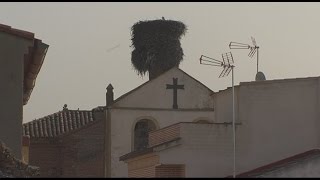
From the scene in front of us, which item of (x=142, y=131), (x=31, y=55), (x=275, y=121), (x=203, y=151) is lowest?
(x=203, y=151)

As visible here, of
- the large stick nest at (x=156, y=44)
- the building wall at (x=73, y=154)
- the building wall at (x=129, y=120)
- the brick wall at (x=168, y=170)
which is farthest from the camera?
the large stick nest at (x=156, y=44)

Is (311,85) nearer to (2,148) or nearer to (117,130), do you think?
(2,148)

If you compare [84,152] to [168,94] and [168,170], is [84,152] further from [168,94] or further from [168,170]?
[168,170]

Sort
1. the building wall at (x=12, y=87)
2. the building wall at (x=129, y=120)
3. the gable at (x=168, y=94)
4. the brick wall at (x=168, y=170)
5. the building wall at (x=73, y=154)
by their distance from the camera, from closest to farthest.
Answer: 1. the building wall at (x=12, y=87)
2. the brick wall at (x=168, y=170)
3. the building wall at (x=129, y=120)
4. the building wall at (x=73, y=154)
5. the gable at (x=168, y=94)

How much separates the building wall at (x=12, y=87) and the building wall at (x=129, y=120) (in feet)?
76.1

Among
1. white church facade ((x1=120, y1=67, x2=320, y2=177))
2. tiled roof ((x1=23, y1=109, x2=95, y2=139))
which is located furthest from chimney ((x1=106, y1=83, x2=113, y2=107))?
white church facade ((x1=120, y1=67, x2=320, y2=177))

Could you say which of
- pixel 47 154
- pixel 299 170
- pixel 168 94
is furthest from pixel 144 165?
pixel 47 154

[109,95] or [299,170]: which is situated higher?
[109,95]

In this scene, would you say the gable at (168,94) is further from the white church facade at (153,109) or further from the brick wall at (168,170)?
the brick wall at (168,170)

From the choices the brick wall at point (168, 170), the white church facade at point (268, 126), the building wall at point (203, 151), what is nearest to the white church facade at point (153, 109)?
the white church facade at point (268, 126)

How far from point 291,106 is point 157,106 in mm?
17068

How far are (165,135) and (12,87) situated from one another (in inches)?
397

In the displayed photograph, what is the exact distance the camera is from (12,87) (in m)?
18.0

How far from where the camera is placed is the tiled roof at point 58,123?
44.2 metres
